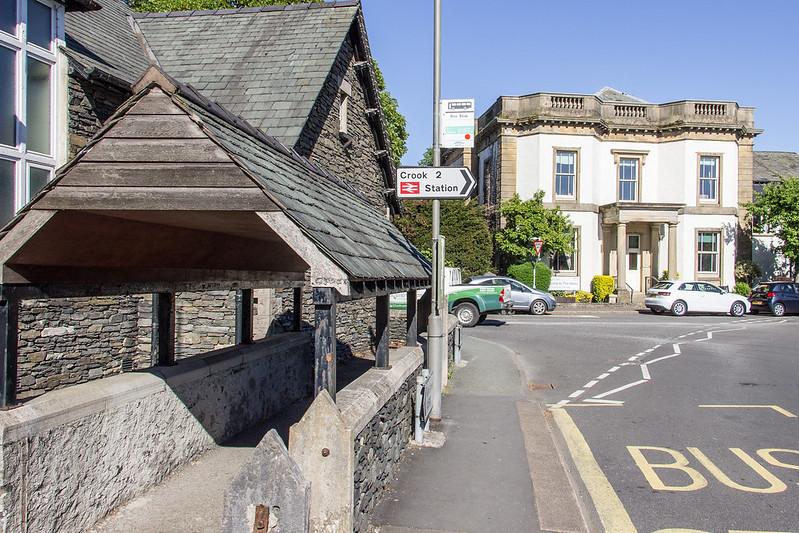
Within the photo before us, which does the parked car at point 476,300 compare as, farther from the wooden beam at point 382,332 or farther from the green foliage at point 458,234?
the wooden beam at point 382,332

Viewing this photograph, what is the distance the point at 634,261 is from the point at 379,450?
3462 centimetres

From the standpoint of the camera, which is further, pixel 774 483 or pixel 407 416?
pixel 407 416

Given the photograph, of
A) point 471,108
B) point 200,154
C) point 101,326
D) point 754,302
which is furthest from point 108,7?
point 754,302

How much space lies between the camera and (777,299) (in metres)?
31.2

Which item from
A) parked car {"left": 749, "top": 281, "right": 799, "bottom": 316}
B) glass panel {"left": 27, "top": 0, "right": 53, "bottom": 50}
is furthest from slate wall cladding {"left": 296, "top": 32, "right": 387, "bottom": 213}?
parked car {"left": 749, "top": 281, "right": 799, "bottom": 316}

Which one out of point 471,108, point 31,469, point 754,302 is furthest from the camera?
point 754,302

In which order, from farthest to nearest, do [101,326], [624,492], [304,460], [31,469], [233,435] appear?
1. [101,326]
2. [233,435]
3. [624,492]
4. [304,460]
5. [31,469]

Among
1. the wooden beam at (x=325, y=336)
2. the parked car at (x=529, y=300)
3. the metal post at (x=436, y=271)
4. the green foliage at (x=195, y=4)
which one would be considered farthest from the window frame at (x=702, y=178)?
the wooden beam at (x=325, y=336)

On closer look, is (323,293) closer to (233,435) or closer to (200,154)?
(200,154)

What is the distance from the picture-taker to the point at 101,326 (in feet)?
39.4

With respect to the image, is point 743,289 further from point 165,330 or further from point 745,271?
point 165,330

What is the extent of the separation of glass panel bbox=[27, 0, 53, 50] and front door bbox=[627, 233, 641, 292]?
3247 cm

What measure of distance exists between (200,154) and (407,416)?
417 centimetres

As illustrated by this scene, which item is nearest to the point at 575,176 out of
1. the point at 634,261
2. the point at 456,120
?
the point at 634,261
